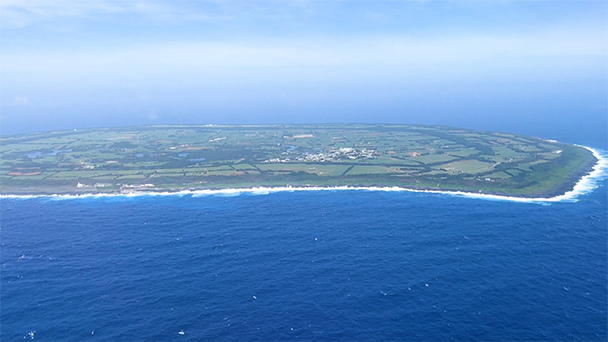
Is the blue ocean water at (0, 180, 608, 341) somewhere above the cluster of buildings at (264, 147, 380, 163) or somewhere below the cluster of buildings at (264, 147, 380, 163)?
below

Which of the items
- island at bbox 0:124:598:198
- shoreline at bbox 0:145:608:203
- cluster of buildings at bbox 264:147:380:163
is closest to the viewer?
shoreline at bbox 0:145:608:203

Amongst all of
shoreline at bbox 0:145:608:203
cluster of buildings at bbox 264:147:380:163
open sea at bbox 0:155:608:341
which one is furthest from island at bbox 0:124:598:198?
open sea at bbox 0:155:608:341

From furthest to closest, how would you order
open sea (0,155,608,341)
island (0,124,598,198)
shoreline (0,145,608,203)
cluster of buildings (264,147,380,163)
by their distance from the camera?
1. cluster of buildings (264,147,380,163)
2. island (0,124,598,198)
3. shoreline (0,145,608,203)
4. open sea (0,155,608,341)

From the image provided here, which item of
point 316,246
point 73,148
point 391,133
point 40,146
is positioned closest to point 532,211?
point 316,246

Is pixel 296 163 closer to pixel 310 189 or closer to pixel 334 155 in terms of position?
pixel 334 155

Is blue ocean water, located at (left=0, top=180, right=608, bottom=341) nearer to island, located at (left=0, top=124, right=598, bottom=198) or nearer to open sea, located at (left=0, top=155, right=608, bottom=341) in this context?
open sea, located at (left=0, top=155, right=608, bottom=341)

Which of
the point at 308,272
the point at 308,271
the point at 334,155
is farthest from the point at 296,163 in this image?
the point at 308,272
